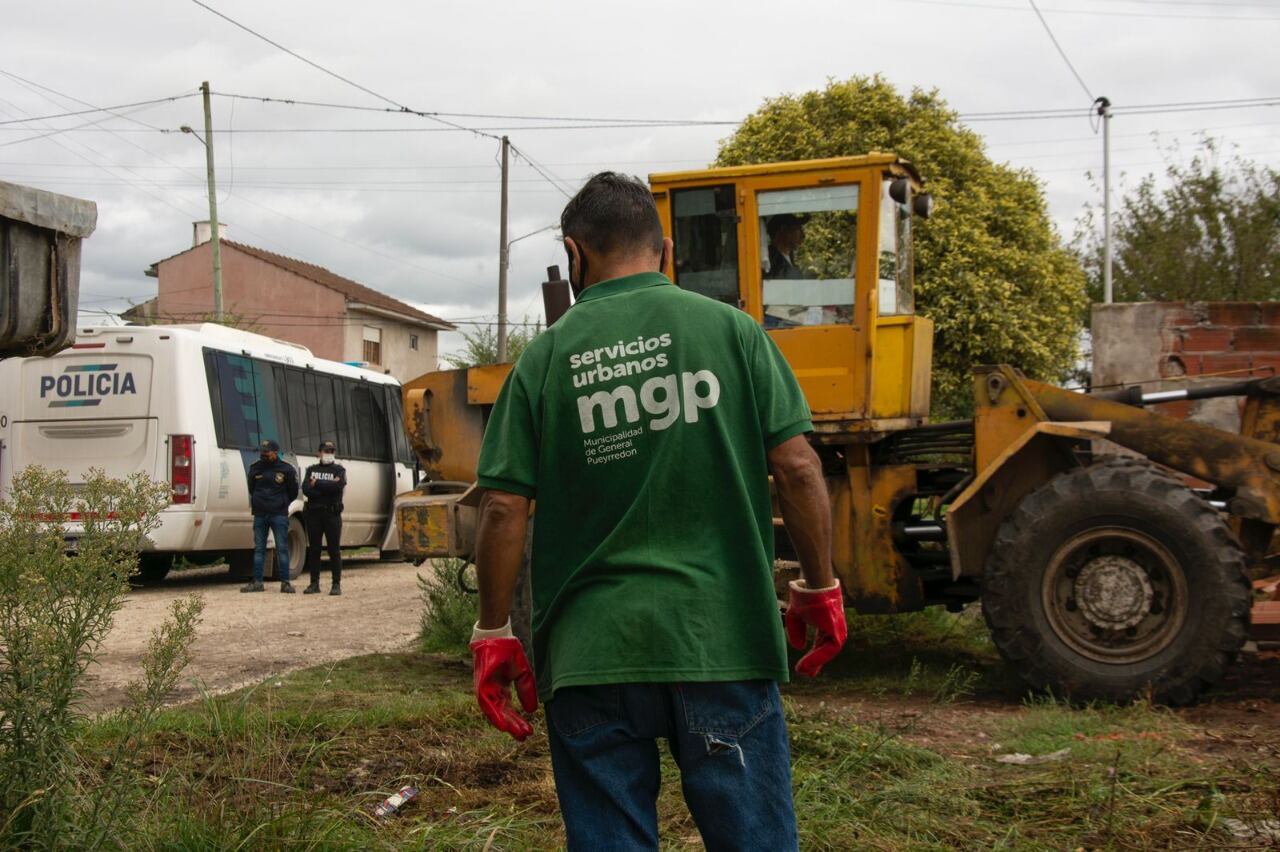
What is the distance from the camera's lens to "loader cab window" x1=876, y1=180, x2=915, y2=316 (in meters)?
8.09

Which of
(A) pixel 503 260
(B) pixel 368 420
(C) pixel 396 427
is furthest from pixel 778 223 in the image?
(A) pixel 503 260

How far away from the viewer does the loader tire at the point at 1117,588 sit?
6898 millimetres

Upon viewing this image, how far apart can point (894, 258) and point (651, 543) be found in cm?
584

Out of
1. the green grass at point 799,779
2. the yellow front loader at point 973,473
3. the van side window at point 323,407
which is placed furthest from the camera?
the van side window at point 323,407

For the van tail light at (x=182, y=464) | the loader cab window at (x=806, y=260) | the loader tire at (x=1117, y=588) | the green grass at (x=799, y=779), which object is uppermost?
the loader cab window at (x=806, y=260)

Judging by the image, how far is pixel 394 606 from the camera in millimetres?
13375

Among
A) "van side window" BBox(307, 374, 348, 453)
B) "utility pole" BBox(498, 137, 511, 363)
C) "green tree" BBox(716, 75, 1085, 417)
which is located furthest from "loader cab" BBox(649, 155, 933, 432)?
"utility pole" BBox(498, 137, 511, 363)

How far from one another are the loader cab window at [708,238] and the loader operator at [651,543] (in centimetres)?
516

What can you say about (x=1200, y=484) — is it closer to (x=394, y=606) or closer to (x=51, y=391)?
(x=394, y=606)

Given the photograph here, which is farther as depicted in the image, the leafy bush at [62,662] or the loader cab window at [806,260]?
the loader cab window at [806,260]

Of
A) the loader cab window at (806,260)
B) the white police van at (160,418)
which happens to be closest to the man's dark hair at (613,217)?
the loader cab window at (806,260)

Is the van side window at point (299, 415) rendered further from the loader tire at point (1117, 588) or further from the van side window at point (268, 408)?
the loader tire at point (1117, 588)

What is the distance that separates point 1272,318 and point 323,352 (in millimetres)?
38829

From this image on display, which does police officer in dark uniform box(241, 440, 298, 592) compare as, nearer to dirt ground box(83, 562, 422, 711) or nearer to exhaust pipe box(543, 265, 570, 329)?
dirt ground box(83, 562, 422, 711)
